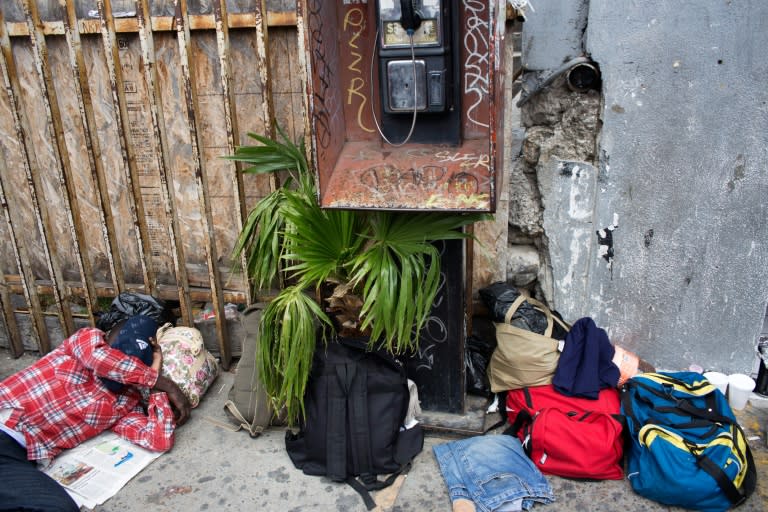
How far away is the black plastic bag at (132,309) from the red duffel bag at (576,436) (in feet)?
7.10

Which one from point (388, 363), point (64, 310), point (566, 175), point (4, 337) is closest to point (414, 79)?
point (566, 175)

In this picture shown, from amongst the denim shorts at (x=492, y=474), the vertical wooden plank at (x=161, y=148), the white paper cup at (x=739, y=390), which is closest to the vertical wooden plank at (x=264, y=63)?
the vertical wooden plank at (x=161, y=148)

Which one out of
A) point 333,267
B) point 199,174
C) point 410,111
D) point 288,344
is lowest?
point 288,344

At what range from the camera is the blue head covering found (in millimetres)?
3304

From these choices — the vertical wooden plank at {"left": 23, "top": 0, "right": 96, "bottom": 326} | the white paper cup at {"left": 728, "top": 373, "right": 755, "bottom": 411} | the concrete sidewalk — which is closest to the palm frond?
the concrete sidewalk

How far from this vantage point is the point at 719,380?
3.31 m

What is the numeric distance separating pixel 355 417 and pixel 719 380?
1.92 metres

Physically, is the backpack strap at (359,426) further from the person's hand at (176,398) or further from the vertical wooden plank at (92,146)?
the vertical wooden plank at (92,146)

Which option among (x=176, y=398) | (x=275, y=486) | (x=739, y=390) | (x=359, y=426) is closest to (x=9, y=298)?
(x=176, y=398)

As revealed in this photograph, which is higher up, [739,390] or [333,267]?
[333,267]

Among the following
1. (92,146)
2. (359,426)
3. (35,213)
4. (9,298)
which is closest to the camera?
(359,426)

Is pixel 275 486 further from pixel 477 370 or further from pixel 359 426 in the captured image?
pixel 477 370

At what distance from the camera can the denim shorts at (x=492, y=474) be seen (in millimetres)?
2766

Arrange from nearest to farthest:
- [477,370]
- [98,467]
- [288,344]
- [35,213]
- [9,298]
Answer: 1. [288,344]
2. [98,467]
3. [477,370]
4. [35,213]
5. [9,298]
